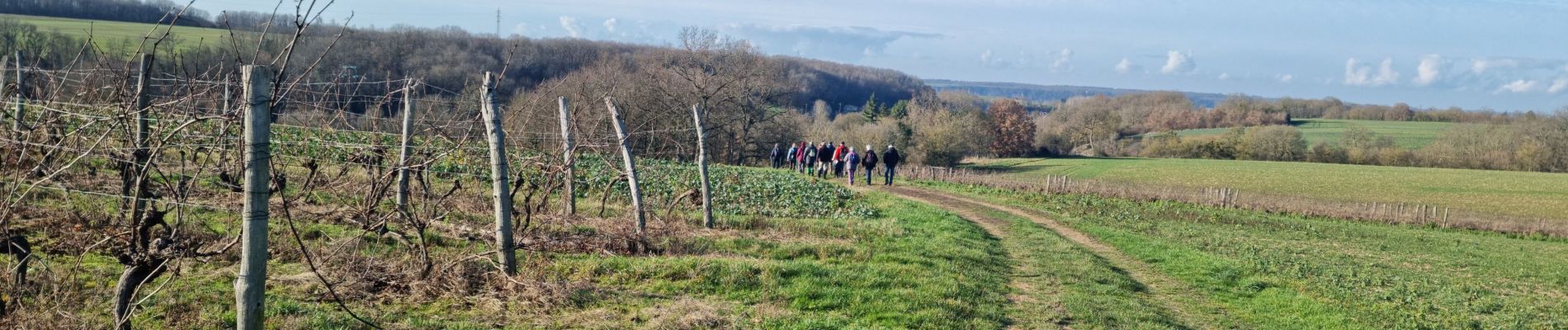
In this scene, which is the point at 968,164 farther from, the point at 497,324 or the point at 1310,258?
the point at 497,324

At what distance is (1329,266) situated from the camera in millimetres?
14742

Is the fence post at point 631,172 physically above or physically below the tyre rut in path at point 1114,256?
above

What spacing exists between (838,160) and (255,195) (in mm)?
24376

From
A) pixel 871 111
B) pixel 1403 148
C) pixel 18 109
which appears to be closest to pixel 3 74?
pixel 18 109

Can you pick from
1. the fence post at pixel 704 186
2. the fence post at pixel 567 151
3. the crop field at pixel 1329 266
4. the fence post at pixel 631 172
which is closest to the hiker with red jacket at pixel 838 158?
the crop field at pixel 1329 266

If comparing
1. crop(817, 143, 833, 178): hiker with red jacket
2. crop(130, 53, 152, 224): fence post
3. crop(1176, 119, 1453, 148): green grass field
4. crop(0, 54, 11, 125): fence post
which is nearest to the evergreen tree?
crop(1176, 119, 1453, 148): green grass field

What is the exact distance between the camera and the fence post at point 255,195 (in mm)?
4508

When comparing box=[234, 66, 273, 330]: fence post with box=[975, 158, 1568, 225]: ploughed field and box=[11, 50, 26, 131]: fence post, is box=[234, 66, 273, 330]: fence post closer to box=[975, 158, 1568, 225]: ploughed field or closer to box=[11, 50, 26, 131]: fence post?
box=[11, 50, 26, 131]: fence post

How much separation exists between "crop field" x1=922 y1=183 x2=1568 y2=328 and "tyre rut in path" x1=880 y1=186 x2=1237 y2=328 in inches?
7.2

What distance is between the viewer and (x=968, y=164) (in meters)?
71.8

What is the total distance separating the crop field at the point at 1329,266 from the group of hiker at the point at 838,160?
1736mm

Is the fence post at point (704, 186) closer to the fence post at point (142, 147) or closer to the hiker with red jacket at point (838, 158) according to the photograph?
the fence post at point (142, 147)

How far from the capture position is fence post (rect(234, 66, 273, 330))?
4.51m


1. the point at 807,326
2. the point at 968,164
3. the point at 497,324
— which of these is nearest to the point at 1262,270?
the point at 807,326
